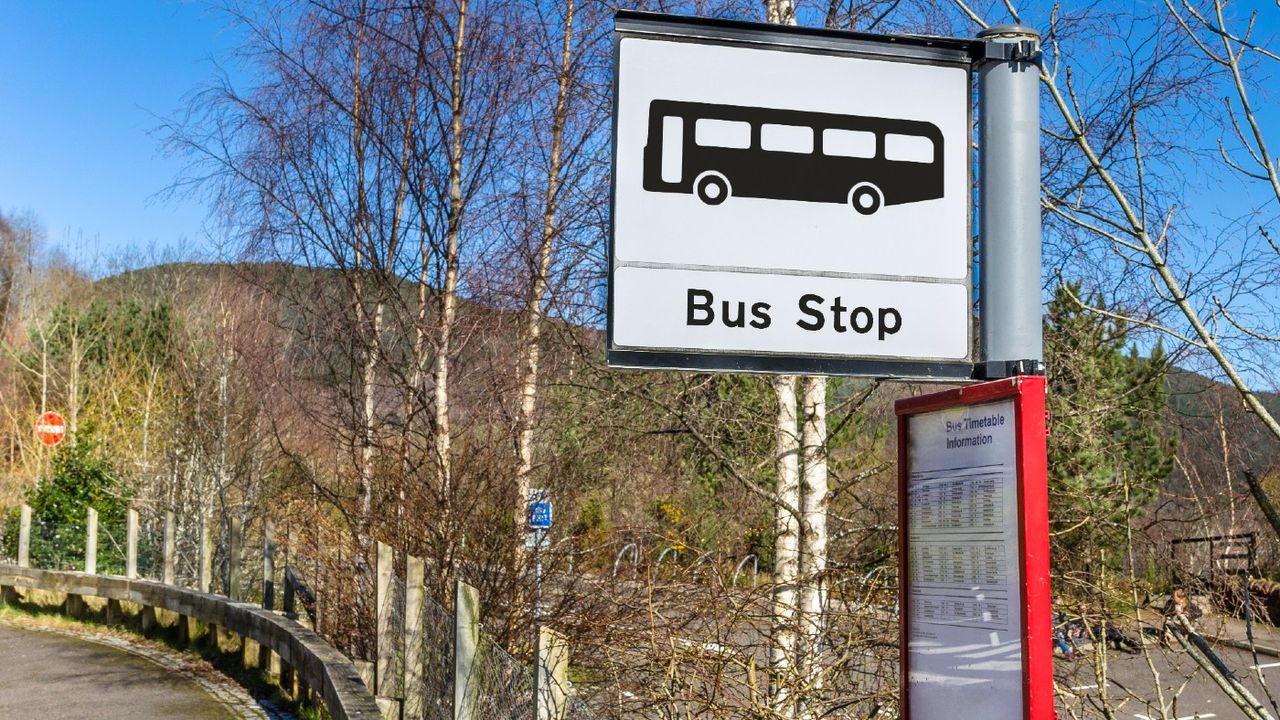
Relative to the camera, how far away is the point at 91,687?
12.0 m

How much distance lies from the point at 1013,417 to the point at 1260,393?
130 inches

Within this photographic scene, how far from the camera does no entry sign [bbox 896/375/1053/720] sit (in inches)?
65.6

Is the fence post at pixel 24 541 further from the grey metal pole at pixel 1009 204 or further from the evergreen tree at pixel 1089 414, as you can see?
the grey metal pole at pixel 1009 204

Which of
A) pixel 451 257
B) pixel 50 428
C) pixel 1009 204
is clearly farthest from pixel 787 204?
pixel 50 428

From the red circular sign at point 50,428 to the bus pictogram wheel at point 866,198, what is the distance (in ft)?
95.6

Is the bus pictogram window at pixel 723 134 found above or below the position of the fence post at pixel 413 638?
above

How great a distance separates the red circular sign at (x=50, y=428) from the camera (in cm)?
2842

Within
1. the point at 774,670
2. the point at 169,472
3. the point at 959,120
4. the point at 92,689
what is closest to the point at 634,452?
the point at 92,689

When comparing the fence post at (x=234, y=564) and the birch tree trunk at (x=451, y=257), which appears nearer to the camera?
the birch tree trunk at (x=451, y=257)

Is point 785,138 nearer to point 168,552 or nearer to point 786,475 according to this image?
point 786,475

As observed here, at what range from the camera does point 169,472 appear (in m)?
29.6

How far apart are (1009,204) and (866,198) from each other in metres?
0.21

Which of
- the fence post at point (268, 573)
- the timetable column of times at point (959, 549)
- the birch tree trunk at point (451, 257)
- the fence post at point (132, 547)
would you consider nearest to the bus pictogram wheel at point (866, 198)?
the timetable column of times at point (959, 549)

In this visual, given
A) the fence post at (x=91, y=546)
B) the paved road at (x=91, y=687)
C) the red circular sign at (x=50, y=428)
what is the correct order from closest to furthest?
the paved road at (x=91, y=687), the fence post at (x=91, y=546), the red circular sign at (x=50, y=428)
